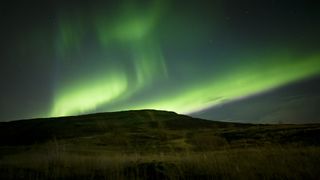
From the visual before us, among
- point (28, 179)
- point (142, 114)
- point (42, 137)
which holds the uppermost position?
point (142, 114)

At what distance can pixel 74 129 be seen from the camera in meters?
A: 84.0

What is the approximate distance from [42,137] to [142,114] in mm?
50830

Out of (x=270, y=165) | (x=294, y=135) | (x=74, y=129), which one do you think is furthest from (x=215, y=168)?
(x=74, y=129)

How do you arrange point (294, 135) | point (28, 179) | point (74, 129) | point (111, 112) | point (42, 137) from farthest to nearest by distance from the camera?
point (111, 112) < point (74, 129) < point (42, 137) < point (294, 135) < point (28, 179)

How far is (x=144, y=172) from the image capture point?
9.81m

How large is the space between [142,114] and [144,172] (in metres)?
110

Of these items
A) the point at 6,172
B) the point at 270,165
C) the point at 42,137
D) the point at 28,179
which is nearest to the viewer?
the point at 28,179

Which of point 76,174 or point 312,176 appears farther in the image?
point 76,174

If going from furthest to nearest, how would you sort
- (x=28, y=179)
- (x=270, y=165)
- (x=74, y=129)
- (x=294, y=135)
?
(x=74, y=129)
(x=294, y=135)
(x=270, y=165)
(x=28, y=179)

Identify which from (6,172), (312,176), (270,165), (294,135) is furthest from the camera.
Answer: (294,135)

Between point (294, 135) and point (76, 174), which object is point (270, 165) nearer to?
point (76, 174)

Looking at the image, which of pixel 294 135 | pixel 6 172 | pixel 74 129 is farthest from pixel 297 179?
pixel 74 129

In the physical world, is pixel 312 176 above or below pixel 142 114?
below

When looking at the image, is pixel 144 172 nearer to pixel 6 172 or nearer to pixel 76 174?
pixel 76 174
